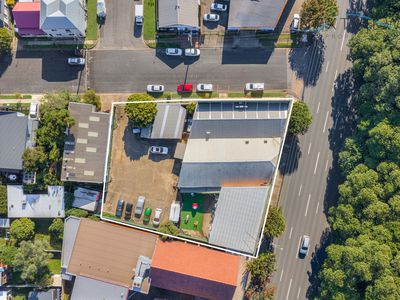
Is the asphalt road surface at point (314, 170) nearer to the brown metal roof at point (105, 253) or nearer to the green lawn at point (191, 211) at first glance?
the green lawn at point (191, 211)

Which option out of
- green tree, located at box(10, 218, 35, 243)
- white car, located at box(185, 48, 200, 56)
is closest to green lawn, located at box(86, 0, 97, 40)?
white car, located at box(185, 48, 200, 56)

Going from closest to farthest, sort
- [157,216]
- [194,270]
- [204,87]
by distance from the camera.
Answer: [194,270] < [157,216] < [204,87]

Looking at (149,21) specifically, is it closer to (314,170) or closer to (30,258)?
(314,170)

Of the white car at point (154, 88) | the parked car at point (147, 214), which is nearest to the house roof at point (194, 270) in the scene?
the parked car at point (147, 214)

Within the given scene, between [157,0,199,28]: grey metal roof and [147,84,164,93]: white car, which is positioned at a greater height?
[157,0,199,28]: grey metal roof

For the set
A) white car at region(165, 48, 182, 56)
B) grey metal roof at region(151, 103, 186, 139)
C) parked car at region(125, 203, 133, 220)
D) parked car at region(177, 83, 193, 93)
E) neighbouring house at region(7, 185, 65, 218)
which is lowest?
neighbouring house at region(7, 185, 65, 218)

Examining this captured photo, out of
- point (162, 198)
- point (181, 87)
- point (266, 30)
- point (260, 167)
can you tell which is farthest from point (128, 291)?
point (266, 30)

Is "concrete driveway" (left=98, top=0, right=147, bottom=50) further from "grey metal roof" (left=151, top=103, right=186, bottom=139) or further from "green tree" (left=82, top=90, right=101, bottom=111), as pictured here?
"grey metal roof" (left=151, top=103, right=186, bottom=139)

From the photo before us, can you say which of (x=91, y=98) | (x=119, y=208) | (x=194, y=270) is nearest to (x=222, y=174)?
(x=194, y=270)
